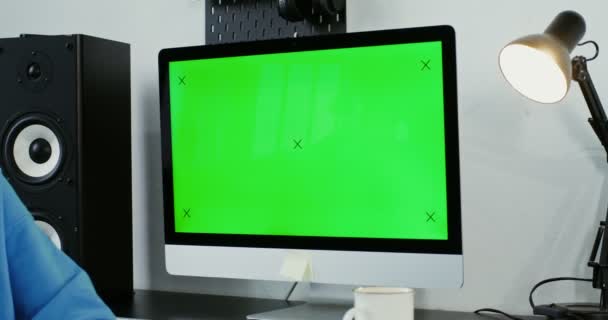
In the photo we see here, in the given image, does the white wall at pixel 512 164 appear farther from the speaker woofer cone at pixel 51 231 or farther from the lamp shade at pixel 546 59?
the speaker woofer cone at pixel 51 231

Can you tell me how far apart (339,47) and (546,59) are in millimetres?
378

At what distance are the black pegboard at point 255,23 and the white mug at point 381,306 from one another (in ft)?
2.40

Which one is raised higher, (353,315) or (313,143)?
(313,143)

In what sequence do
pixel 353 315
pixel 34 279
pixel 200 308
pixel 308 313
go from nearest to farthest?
pixel 34 279
pixel 353 315
pixel 308 313
pixel 200 308

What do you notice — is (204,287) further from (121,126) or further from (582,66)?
(582,66)

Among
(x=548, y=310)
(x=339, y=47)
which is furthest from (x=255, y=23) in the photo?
(x=548, y=310)

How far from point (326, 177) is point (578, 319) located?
493 millimetres

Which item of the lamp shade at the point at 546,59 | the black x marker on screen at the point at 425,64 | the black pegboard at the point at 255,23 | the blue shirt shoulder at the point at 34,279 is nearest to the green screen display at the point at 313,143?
the black x marker on screen at the point at 425,64

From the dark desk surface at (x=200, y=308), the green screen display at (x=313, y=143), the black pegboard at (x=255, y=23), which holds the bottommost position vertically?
the dark desk surface at (x=200, y=308)

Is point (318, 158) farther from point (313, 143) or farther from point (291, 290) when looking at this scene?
point (291, 290)

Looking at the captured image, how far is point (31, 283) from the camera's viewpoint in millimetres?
1166

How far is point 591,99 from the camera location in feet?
4.79

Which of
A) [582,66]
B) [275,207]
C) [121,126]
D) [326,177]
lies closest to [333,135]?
[326,177]

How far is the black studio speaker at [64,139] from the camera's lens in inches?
70.8
